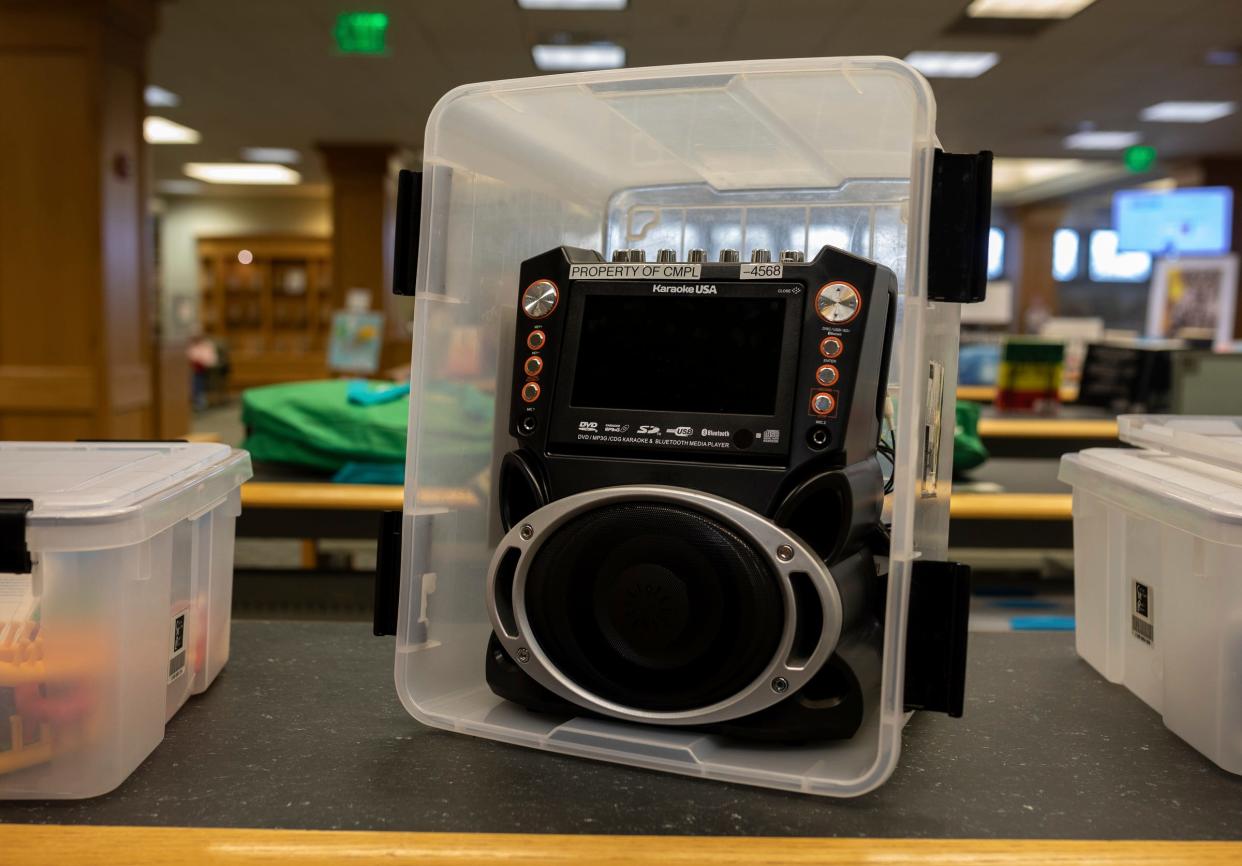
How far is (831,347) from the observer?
0.65 metres

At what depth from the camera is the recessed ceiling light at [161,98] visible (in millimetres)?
7106

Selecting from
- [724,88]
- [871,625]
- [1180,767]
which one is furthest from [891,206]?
[1180,767]

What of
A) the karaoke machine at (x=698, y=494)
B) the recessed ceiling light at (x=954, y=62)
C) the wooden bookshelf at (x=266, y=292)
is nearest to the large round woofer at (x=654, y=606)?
the karaoke machine at (x=698, y=494)

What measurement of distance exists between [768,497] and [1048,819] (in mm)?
237

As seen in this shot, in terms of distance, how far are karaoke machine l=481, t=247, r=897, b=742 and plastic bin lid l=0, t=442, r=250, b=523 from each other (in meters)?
0.22

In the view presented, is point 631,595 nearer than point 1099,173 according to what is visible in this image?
Yes

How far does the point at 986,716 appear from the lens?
2.55ft

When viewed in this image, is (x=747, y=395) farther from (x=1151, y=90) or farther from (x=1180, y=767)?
(x=1151, y=90)

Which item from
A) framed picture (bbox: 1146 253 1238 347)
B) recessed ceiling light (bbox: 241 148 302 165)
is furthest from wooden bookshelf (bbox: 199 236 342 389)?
framed picture (bbox: 1146 253 1238 347)

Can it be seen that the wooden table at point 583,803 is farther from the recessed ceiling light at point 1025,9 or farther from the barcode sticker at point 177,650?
the recessed ceiling light at point 1025,9

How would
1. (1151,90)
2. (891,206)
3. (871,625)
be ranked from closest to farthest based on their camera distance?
1. (871,625)
2. (891,206)
3. (1151,90)

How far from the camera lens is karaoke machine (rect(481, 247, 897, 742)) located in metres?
0.64

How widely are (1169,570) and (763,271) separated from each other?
1.14 ft

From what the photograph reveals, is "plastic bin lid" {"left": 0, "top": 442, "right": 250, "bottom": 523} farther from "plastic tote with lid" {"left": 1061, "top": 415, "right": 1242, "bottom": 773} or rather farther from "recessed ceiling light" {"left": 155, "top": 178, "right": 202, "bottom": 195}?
"recessed ceiling light" {"left": 155, "top": 178, "right": 202, "bottom": 195}
